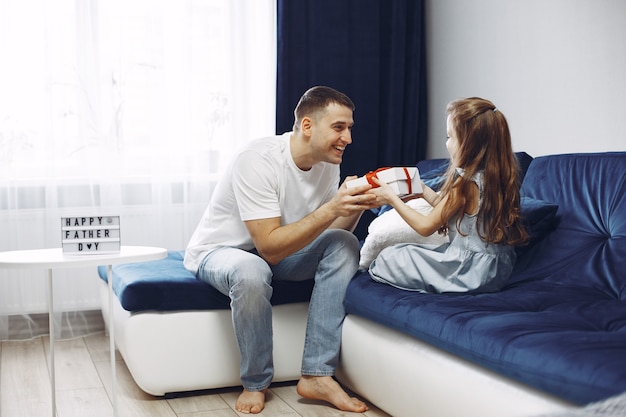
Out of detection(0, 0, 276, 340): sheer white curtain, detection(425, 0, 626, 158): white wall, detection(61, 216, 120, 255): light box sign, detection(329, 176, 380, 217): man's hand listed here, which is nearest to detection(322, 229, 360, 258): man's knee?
detection(329, 176, 380, 217): man's hand

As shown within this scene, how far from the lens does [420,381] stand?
212cm

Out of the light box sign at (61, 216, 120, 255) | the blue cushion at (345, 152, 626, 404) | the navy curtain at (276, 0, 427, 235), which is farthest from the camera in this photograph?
the navy curtain at (276, 0, 427, 235)

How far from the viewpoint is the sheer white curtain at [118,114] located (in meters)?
3.54

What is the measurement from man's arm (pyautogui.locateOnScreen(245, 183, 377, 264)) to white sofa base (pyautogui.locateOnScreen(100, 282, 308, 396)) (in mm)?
318

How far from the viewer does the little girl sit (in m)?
2.35

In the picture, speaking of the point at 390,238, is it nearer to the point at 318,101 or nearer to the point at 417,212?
the point at 417,212

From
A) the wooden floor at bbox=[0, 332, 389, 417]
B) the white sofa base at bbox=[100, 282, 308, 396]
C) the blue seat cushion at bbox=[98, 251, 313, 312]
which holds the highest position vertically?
the blue seat cushion at bbox=[98, 251, 313, 312]

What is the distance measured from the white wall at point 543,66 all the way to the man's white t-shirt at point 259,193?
3.26ft

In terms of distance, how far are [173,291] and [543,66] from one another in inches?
70.3

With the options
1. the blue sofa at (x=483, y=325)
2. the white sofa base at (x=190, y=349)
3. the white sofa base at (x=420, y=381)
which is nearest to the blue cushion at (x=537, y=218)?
the blue sofa at (x=483, y=325)

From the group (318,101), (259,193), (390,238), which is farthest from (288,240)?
(318,101)

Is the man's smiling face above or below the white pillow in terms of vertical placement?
above

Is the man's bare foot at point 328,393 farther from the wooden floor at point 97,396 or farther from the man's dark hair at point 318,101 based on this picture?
the man's dark hair at point 318,101

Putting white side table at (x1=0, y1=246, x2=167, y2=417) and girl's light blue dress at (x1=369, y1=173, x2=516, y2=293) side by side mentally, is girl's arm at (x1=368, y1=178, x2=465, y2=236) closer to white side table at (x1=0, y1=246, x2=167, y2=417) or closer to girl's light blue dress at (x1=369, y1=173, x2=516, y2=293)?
girl's light blue dress at (x1=369, y1=173, x2=516, y2=293)
